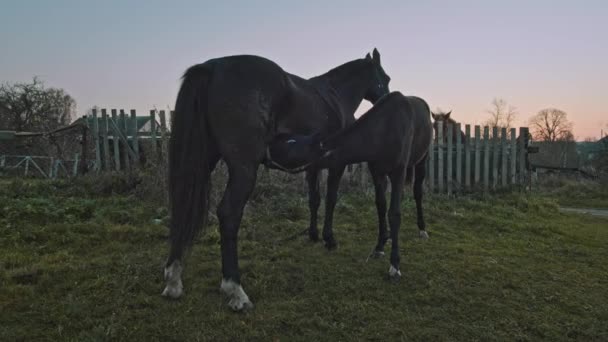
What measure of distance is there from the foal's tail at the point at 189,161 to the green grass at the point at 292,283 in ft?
1.90

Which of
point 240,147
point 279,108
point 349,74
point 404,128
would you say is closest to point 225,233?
point 240,147

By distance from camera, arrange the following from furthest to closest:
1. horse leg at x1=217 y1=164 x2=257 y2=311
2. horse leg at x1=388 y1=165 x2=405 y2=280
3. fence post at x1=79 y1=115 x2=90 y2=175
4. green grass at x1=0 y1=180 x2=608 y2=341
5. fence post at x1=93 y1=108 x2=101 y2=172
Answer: fence post at x1=93 y1=108 x2=101 y2=172 → fence post at x1=79 y1=115 x2=90 y2=175 → horse leg at x1=388 y1=165 x2=405 y2=280 → horse leg at x1=217 y1=164 x2=257 y2=311 → green grass at x1=0 y1=180 x2=608 y2=341

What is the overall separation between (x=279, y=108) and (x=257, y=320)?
184 centimetres

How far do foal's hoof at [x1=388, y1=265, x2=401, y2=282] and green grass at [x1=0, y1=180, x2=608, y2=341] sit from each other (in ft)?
0.20

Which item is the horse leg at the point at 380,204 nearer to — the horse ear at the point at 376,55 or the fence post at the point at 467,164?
the horse ear at the point at 376,55

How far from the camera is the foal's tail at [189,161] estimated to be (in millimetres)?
3252

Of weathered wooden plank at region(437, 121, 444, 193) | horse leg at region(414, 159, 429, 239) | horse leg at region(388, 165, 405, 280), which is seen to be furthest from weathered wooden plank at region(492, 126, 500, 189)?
horse leg at region(388, 165, 405, 280)

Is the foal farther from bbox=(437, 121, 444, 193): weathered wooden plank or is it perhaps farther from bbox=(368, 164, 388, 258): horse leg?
bbox=(437, 121, 444, 193): weathered wooden plank

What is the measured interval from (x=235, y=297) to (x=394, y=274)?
166 centimetres

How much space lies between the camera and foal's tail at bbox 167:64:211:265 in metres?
3.25

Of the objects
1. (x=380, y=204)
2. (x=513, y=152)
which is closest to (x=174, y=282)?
(x=380, y=204)

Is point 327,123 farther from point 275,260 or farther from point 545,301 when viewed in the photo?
point 545,301

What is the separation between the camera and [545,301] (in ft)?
11.5

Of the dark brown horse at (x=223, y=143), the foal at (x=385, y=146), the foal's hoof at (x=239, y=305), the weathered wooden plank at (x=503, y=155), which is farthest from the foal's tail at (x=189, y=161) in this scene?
the weathered wooden plank at (x=503, y=155)
